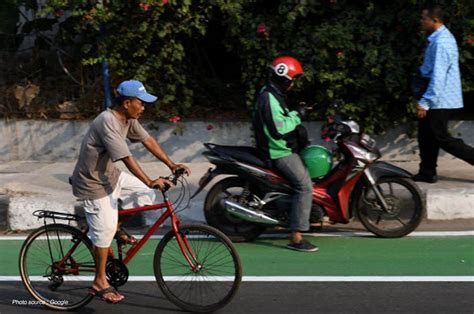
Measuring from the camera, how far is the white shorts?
16.3ft

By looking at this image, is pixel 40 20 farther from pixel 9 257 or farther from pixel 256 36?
pixel 9 257

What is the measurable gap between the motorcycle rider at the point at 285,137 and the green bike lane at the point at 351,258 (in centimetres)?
23

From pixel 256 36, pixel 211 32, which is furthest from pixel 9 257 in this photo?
pixel 211 32

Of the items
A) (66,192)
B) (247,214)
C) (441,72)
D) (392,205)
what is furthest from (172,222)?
(441,72)

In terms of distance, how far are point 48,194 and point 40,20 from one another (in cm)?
296

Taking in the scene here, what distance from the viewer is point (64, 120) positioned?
373 inches

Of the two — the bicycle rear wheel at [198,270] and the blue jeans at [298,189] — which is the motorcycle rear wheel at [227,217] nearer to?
the blue jeans at [298,189]

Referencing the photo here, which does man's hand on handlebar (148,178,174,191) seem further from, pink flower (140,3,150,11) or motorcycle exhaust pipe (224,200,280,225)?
pink flower (140,3,150,11)

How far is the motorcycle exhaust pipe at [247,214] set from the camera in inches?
257

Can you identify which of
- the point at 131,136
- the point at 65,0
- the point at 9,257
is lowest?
the point at 9,257

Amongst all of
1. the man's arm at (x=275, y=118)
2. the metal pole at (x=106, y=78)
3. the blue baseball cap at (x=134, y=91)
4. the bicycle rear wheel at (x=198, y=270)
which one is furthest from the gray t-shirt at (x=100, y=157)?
the metal pole at (x=106, y=78)

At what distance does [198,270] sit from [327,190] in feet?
6.31

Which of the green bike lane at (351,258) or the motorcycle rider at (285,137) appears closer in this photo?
the green bike lane at (351,258)

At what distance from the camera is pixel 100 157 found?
4.98m
